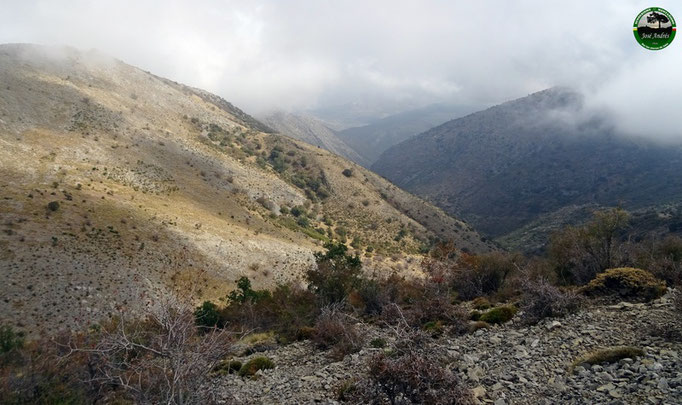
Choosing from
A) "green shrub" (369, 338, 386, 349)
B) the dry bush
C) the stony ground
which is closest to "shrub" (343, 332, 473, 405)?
the dry bush

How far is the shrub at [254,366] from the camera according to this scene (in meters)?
15.2

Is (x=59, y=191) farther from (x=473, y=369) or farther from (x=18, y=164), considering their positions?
(x=473, y=369)

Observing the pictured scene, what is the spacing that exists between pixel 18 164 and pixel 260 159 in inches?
2175

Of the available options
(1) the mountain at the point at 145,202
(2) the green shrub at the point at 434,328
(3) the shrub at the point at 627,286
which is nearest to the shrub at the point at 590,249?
(3) the shrub at the point at 627,286

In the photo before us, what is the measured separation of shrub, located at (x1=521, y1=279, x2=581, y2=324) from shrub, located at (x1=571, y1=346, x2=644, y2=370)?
400 cm

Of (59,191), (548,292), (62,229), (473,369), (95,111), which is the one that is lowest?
(62,229)

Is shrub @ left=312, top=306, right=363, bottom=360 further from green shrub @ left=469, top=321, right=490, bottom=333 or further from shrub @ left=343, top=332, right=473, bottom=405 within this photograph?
shrub @ left=343, top=332, right=473, bottom=405

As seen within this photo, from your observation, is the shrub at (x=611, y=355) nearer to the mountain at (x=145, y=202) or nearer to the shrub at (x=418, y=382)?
the shrub at (x=418, y=382)

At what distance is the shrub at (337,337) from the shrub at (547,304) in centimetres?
673

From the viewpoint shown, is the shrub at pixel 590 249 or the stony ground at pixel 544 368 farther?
the shrub at pixel 590 249

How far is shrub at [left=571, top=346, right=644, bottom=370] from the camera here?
920 cm

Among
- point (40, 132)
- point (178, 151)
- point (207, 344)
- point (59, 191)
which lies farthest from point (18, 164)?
point (207, 344)

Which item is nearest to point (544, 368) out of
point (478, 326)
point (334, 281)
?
point (478, 326)

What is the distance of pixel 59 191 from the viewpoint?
145ft
